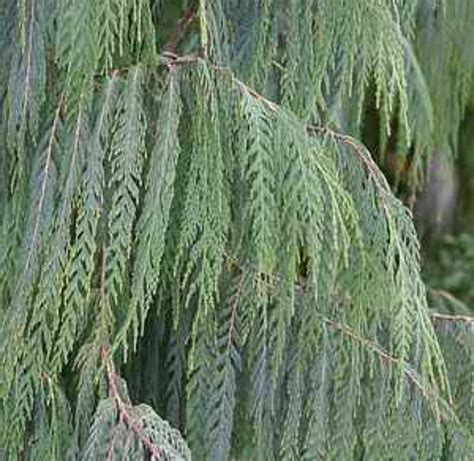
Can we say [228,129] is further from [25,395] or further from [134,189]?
[25,395]

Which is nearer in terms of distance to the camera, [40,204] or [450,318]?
[40,204]

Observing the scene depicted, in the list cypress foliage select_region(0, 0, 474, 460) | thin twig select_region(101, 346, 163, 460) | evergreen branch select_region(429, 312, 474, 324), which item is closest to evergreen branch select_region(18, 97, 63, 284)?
cypress foliage select_region(0, 0, 474, 460)

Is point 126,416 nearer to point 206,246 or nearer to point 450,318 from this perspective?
point 206,246

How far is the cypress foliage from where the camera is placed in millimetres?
1197

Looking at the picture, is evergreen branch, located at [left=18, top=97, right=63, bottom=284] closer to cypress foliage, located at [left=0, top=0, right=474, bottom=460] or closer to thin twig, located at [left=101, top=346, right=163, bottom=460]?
cypress foliage, located at [left=0, top=0, right=474, bottom=460]

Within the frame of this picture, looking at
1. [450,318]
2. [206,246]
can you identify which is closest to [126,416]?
[206,246]

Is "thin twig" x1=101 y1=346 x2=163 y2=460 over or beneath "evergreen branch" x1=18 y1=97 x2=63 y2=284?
beneath

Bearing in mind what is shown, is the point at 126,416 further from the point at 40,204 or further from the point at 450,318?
→ the point at 450,318

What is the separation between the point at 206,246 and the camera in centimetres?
120

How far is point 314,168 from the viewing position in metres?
1.21

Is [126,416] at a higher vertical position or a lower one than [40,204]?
lower

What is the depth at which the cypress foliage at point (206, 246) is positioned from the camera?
1.20 meters

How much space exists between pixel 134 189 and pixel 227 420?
0.35 meters

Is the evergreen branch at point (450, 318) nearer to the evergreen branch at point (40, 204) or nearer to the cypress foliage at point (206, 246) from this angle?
the cypress foliage at point (206, 246)
